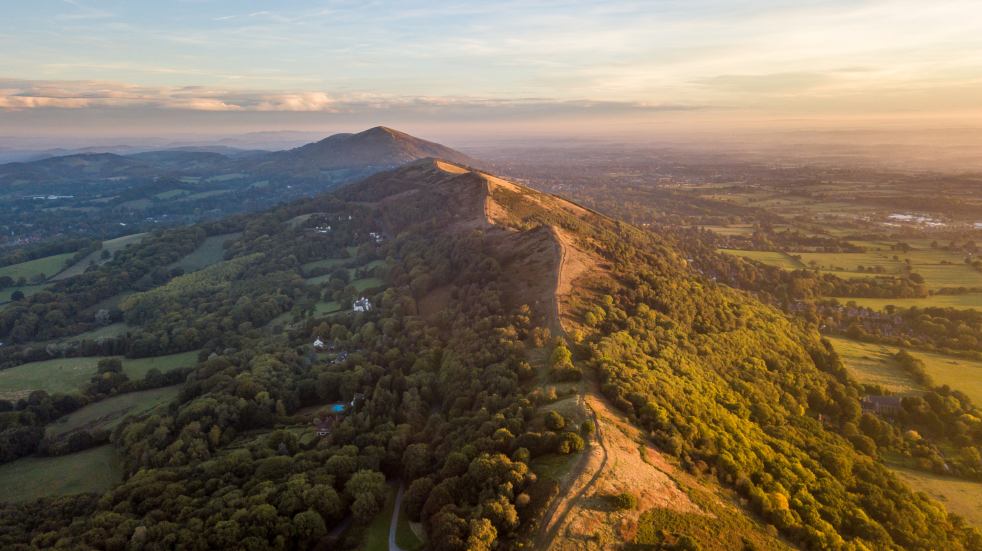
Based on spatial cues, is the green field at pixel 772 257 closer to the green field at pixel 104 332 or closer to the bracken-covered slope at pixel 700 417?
the bracken-covered slope at pixel 700 417

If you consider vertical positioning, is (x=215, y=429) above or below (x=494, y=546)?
below

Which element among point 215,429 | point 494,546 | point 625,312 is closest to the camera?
point 494,546

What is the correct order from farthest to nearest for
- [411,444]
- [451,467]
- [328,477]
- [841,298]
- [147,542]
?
[841,298]
[411,444]
[328,477]
[451,467]
[147,542]

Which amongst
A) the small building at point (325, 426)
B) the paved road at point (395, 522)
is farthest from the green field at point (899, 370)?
the small building at point (325, 426)

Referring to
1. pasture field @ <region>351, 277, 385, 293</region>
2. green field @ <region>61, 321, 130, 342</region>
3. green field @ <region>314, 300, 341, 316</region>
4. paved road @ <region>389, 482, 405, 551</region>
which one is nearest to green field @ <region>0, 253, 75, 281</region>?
green field @ <region>61, 321, 130, 342</region>

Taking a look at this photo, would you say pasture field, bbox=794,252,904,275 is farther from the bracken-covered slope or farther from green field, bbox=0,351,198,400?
green field, bbox=0,351,198,400

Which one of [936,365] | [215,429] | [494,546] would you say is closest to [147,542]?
[215,429]

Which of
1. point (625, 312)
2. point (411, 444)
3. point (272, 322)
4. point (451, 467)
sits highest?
point (625, 312)

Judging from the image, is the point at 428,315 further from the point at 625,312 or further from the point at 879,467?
the point at 879,467
